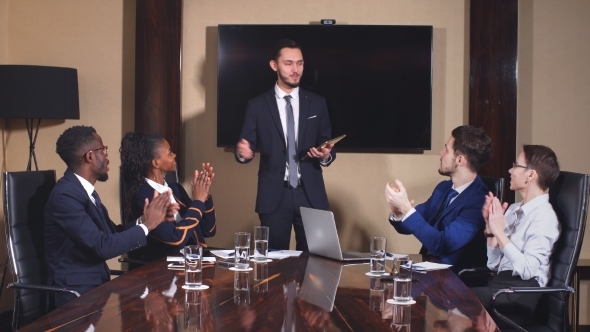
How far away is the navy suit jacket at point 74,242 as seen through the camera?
2787mm

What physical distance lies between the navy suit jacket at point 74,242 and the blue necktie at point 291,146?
1423 mm

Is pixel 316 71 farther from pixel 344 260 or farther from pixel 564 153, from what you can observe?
pixel 344 260

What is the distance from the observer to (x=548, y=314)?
9.23 ft

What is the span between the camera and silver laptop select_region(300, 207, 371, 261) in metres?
2.92

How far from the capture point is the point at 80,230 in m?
2.77

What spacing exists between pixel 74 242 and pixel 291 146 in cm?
169

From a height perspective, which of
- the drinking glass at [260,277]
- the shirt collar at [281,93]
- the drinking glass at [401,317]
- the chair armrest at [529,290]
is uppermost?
the shirt collar at [281,93]

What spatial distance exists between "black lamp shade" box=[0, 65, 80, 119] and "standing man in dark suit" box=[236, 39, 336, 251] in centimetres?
112

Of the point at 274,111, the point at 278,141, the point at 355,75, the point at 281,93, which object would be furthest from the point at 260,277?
the point at 355,75

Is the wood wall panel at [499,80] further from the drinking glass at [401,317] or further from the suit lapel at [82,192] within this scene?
the drinking glass at [401,317]

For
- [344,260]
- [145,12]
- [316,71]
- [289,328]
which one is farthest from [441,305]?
[145,12]

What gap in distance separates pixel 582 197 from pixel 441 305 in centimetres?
97

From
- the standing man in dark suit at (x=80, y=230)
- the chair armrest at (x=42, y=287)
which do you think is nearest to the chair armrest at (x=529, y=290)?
the standing man in dark suit at (x=80, y=230)

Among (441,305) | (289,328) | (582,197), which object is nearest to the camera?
(289,328)
